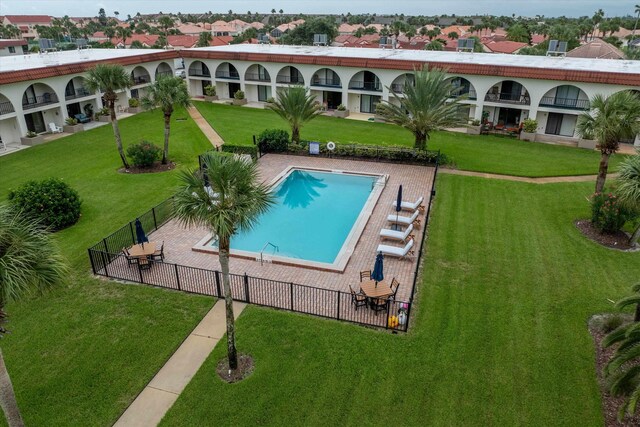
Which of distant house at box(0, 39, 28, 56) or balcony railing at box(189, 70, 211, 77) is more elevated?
distant house at box(0, 39, 28, 56)

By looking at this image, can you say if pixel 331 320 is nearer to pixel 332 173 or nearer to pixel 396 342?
pixel 396 342

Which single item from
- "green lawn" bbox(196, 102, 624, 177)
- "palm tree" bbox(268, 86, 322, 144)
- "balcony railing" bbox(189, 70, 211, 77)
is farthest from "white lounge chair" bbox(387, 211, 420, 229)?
"balcony railing" bbox(189, 70, 211, 77)

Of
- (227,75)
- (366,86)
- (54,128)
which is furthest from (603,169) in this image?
(227,75)

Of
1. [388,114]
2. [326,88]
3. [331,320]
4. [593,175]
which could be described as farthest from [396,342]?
[326,88]

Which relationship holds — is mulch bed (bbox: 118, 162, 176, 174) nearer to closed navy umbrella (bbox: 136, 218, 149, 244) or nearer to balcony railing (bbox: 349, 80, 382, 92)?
closed navy umbrella (bbox: 136, 218, 149, 244)

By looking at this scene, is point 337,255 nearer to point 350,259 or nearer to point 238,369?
point 350,259

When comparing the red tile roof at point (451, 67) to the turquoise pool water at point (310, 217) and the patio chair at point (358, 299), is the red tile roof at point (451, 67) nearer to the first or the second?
the turquoise pool water at point (310, 217)
